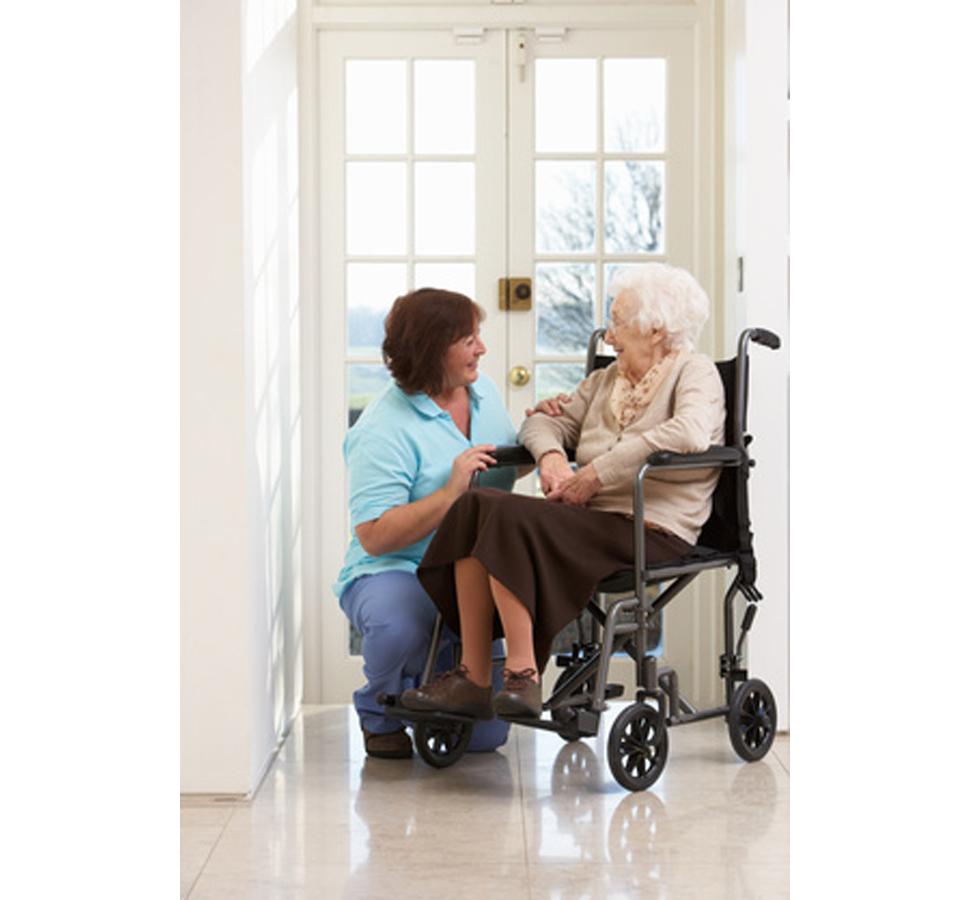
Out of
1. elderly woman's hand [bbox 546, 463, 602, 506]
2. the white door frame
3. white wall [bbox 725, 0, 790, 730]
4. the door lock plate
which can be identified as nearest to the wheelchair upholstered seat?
elderly woman's hand [bbox 546, 463, 602, 506]

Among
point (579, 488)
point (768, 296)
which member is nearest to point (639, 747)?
point (579, 488)

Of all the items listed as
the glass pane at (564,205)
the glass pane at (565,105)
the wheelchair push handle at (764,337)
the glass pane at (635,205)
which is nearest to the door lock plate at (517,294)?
the glass pane at (564,205)

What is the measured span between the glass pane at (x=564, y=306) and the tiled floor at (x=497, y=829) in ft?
4.41

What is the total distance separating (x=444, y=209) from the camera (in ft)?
14.8

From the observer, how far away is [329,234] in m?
4.48

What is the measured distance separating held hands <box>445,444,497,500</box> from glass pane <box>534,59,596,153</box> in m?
1.38

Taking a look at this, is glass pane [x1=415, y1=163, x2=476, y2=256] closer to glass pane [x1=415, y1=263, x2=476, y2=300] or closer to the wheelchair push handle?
glass pane [x1=415, y1=263, x2=476, y2=300]

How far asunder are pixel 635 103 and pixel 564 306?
0.68m

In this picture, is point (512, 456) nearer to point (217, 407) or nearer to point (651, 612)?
point (651, 612)

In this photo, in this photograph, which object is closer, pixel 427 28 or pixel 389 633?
pixel 389 633
